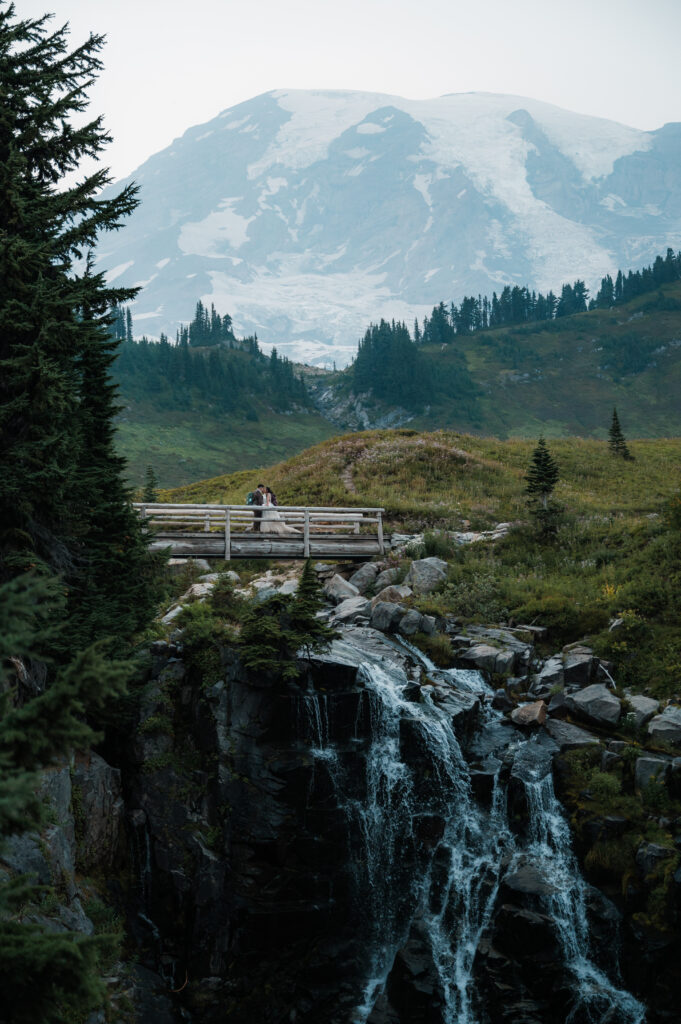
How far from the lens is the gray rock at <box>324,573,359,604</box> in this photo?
24625 millimetres

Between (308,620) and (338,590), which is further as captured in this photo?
(338,590)

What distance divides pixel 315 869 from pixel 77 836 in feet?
15.7

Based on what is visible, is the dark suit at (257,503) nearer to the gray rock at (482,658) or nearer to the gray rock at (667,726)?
the gray rock at (482,658)

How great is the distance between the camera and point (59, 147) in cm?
1586

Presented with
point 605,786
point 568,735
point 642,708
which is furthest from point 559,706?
point 605,786

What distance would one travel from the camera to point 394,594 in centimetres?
2358

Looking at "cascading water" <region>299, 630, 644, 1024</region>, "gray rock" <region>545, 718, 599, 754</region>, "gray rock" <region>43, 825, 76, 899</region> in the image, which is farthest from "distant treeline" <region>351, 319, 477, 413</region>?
"gray rock" <region>43, 825, 76, 899</region>

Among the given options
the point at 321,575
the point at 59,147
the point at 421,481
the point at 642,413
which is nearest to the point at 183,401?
the point at 642,413

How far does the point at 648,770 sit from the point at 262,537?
46.1 feet

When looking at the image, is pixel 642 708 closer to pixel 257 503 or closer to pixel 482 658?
pixel 482 658

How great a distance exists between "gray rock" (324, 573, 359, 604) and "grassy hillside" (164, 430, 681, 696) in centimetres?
288

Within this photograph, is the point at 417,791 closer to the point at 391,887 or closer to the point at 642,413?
the point at 391,887

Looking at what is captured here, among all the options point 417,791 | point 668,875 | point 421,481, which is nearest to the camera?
point 668,875

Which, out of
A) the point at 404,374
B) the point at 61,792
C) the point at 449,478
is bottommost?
the point at 61,792
